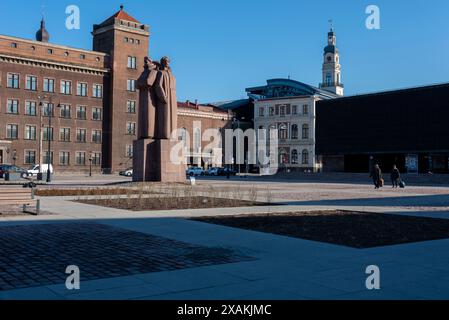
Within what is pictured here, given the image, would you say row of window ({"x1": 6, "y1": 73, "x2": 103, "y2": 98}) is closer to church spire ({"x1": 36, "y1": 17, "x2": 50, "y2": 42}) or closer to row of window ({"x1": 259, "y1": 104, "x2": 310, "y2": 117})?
church spire ({"x1": 36, "y1": 17, "x2": 50, "y2": 42})

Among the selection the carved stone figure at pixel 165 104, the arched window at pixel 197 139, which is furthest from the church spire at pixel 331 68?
the carved stone figure at pixel 165 104

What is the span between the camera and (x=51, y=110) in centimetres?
8144

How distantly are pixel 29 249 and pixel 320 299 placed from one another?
560cm

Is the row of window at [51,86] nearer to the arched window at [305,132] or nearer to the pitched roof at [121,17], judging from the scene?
the pitched roof at [121,17]

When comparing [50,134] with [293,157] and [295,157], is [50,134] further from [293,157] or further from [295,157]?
[295,157]

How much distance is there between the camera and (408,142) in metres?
75.7

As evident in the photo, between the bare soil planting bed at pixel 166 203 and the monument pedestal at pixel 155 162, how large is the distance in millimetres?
11159

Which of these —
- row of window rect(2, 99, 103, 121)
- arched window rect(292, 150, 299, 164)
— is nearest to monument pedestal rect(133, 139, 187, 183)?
row of window rect(2, 99, 103, 121)

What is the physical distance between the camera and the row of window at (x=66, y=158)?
262ft

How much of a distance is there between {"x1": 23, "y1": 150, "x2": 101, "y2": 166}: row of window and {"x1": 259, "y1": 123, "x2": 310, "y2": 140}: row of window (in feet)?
126

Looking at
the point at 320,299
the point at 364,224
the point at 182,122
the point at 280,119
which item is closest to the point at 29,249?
the point at 320,299

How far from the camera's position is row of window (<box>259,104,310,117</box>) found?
346ft

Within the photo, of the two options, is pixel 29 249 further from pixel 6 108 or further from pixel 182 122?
pixel 182 122
